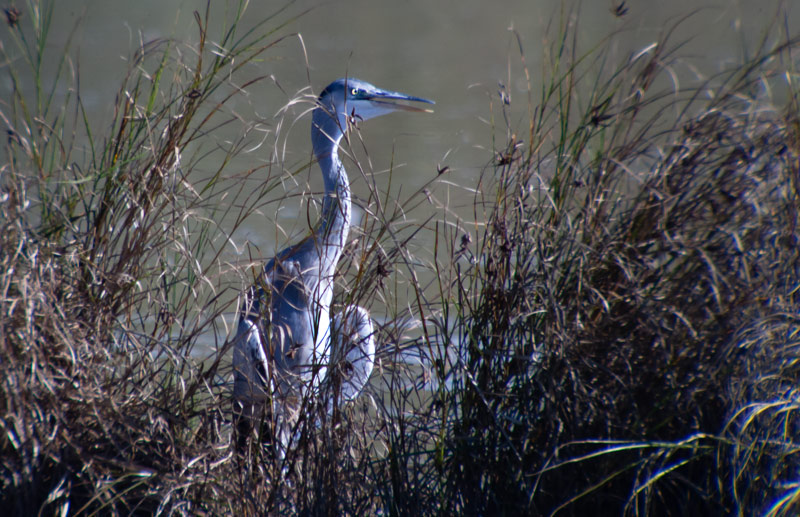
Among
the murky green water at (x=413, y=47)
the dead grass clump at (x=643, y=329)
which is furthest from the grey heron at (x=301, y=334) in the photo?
the murky green water at (x=413, y=47)

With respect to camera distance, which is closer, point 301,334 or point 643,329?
point 643,329

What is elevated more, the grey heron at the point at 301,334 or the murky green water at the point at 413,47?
the murky green water at the point at 413,47

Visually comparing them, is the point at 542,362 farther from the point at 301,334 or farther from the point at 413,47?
the point at 413,47

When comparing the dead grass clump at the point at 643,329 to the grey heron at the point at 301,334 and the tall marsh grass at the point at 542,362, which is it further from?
the grey heron at the point at 301,334

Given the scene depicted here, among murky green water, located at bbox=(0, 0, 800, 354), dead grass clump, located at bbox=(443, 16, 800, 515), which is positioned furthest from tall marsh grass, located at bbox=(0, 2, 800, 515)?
murky green water, located at bbox=(0, 0, 800, 354)

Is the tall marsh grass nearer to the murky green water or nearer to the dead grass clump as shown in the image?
the dead grass clump

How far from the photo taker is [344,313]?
2.02 meters

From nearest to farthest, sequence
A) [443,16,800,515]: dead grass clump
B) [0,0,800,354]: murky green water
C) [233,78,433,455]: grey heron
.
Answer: [443,16,800,515]: dead grass clump < [233,78,433,455]: grey heron < [0,0,800,354]: murky green water

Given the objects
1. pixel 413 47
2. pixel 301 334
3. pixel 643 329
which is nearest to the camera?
pixel 643 329

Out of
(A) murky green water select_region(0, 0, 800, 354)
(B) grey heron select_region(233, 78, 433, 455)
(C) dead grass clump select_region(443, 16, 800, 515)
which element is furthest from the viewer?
(A) murky green water select_region(0, 0, 800, 354)

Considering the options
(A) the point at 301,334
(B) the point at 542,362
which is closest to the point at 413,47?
(A) the point at 301,334

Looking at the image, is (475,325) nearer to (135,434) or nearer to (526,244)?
(526,244)

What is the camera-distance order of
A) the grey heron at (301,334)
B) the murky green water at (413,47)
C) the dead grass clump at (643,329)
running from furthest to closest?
1. the murky green water at (413,47)
2. the grey heron at (301,334)
3. the dead grass clump at (643,329)

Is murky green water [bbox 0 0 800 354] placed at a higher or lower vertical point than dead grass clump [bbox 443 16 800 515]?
higher
